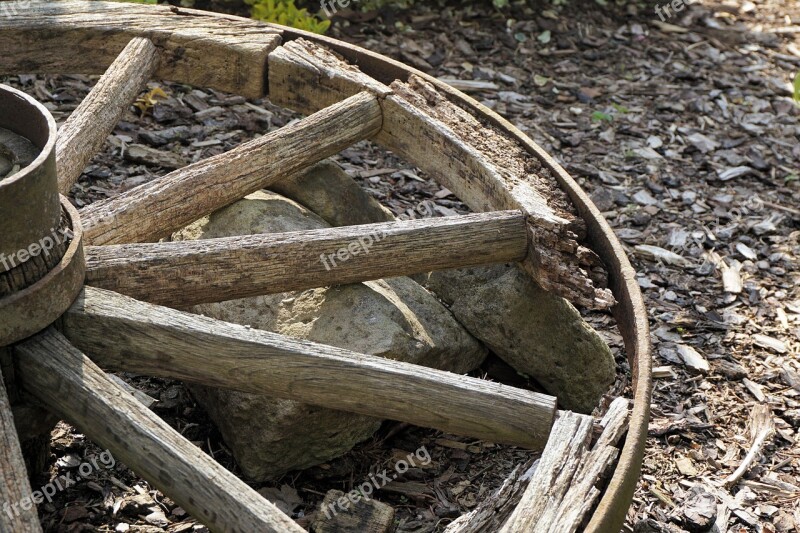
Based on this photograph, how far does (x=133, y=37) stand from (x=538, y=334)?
1.58 meters

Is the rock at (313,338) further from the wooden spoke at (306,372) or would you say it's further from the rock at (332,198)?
the wooden spoke at (306,372)

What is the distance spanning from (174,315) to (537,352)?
1.18 meters

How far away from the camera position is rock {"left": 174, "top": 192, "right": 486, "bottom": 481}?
2543 millimetres

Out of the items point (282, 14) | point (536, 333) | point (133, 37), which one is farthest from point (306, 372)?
point (282, 14)

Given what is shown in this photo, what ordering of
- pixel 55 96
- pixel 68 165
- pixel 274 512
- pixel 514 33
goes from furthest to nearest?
1. pixel 514 33
2. pixel 55 96
3. pixel 68 165
4. pixel 274 512

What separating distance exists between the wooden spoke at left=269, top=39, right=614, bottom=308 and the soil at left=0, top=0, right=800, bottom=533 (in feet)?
1.20

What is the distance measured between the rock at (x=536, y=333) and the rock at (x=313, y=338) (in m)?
0.08

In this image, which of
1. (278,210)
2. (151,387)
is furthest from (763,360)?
(151,387)

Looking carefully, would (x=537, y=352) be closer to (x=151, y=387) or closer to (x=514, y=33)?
(x=151, y=387)

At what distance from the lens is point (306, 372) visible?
210 cm

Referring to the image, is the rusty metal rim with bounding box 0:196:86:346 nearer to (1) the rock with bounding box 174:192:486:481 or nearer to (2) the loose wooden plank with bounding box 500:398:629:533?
(1) the rock with bounding box 174:192:486:481

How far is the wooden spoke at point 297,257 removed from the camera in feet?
7.50

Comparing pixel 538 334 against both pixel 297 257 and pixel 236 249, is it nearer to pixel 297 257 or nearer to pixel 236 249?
pixel 297 257

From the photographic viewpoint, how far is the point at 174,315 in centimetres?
213
